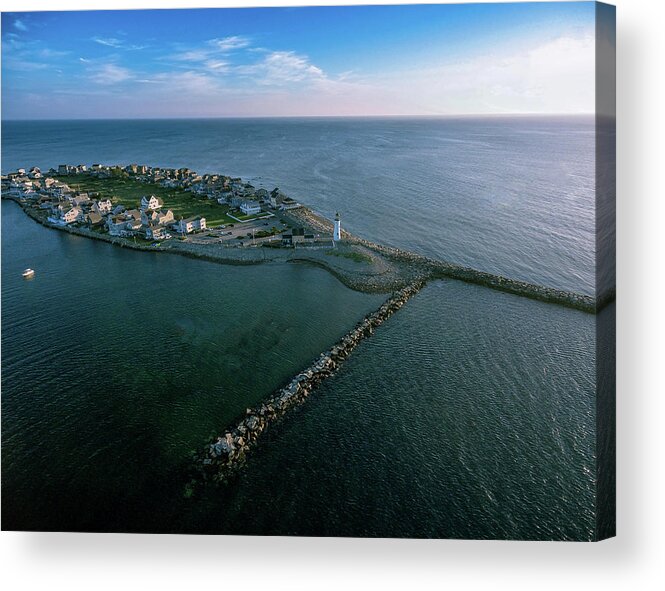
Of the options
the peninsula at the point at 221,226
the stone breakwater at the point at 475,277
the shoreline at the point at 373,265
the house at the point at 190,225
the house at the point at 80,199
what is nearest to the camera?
the stone breakwater at the point at 475,277

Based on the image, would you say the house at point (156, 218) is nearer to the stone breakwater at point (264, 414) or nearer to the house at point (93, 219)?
the house at point (93, 219)

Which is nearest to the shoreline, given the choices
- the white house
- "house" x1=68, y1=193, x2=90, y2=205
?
the white house

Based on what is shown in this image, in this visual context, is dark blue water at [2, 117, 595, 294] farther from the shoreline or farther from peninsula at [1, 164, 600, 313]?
peninsula at [1, 164, 600, 313]

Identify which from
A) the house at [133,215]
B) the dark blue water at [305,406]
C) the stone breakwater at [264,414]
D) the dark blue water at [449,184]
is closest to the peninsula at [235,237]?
the stone breakwater at [264,414]

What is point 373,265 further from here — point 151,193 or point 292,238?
point 151,193

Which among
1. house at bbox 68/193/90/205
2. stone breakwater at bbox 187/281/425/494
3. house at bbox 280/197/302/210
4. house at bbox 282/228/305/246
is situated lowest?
stone breakwater at bbox 187/281/425/494

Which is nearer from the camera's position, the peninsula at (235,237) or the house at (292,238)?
the peninsula at (235,237)

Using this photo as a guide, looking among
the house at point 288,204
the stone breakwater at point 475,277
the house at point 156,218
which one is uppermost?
the house at point 288,204
